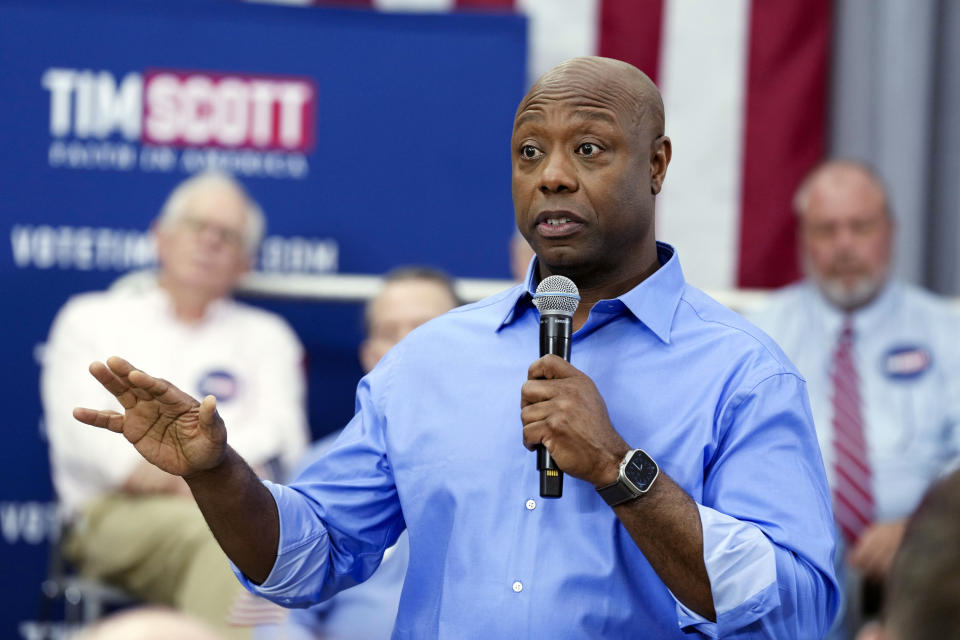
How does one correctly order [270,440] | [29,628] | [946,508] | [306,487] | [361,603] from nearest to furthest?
[946,508]
[306,487]
[361,603]
[270,440]
[29,628]

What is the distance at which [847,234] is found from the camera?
4355 millimetres

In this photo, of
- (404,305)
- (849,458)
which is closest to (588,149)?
(404,305)

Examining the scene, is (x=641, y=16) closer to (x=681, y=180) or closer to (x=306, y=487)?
(x=681, y=180)

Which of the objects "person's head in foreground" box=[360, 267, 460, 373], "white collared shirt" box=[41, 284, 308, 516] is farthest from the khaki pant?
"person's head in foreground" box=[360, 267, 460, 373]

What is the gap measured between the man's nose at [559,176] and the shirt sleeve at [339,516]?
0.40m

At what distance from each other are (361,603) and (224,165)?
1.92 meters

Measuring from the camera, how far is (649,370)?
5.78ft

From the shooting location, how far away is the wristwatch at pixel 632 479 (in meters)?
1.55

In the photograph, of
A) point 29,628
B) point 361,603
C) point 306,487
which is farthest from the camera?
point 29,628

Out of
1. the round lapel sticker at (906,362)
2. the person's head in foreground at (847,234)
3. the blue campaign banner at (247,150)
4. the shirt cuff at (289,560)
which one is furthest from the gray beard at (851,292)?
the shirt cuff at (289,560)

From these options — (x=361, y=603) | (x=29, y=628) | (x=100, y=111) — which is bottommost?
(x=29, y=628)

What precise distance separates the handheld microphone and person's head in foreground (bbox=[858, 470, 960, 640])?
2.40 feet

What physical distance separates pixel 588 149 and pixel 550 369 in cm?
35

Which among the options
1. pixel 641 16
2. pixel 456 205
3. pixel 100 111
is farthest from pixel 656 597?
pixel 641 16
